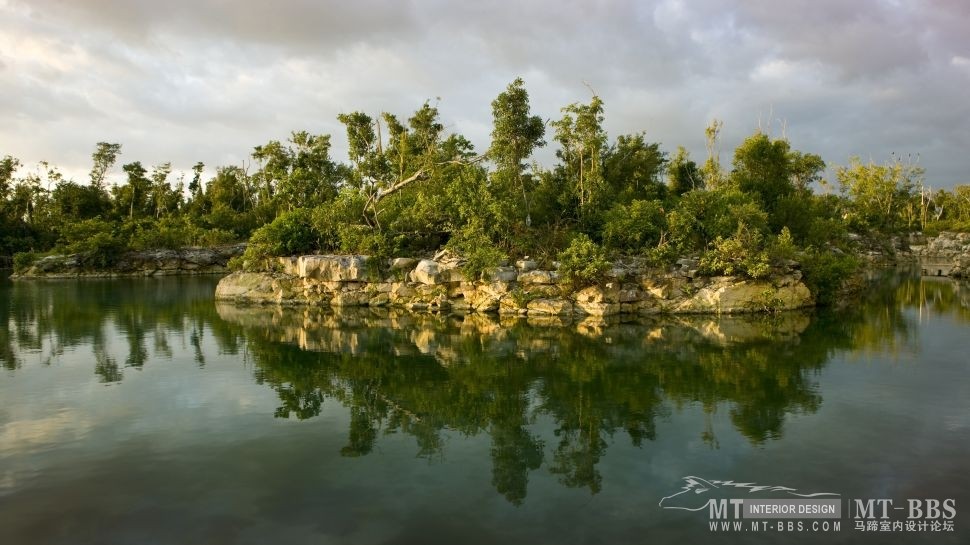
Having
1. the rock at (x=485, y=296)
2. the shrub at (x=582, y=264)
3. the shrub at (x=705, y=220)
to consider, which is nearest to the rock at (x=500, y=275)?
the rock at (x=485, y=296)

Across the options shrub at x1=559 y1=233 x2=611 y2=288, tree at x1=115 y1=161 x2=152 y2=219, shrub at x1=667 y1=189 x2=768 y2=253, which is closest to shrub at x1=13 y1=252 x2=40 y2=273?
tree at x1=115 y1=161 x2=152 y2=219

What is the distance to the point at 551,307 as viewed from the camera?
89.5 ft

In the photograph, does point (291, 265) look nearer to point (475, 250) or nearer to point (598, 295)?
point (475, 250)

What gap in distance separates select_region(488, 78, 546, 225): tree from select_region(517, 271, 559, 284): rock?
15.1 feet

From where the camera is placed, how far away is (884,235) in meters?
73.9

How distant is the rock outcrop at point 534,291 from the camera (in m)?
27.2

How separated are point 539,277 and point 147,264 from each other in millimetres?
46037

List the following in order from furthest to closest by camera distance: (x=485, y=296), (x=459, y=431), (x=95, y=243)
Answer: (x=95, y=243)
(x=485, y=296)
(x=459, y=431)

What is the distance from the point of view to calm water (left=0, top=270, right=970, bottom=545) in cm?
784

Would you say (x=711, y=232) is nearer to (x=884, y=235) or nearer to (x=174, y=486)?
(x=174, y=486)

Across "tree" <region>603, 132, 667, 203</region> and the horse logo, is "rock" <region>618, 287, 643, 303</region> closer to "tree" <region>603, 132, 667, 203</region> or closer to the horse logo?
"tree" <region>603, 132, 667, 203</region>

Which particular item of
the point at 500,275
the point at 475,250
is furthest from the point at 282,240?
the point at 500,275

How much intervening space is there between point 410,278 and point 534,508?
23.6 metres

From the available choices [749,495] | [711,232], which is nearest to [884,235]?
[711,232]
